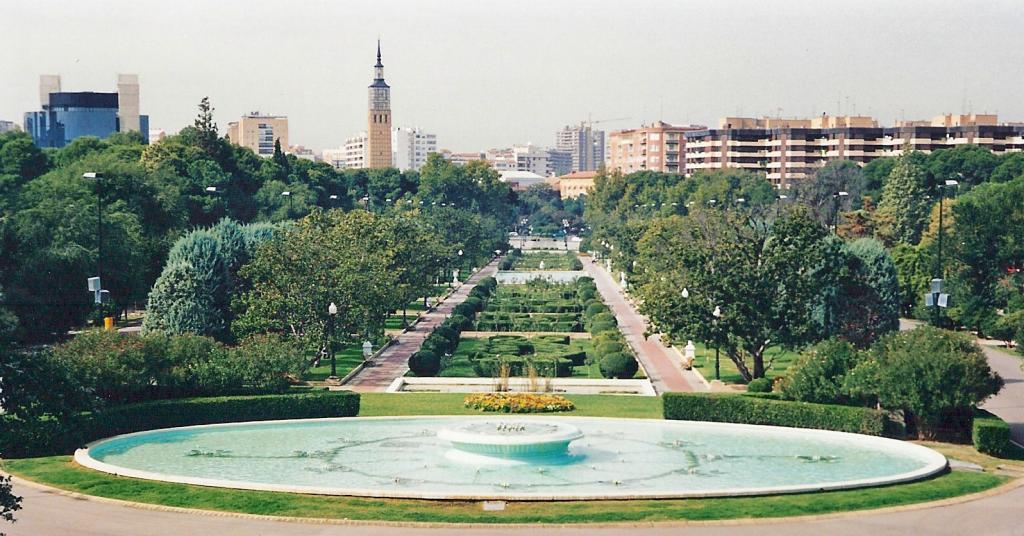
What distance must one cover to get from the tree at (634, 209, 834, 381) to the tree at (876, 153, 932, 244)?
4818 cm

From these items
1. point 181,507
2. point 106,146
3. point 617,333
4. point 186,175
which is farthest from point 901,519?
point 106,146

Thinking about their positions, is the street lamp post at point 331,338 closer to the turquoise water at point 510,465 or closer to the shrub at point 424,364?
the shrub at point 424,364

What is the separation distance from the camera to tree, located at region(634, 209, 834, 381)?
40812 mm

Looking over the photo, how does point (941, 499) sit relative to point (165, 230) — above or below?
below

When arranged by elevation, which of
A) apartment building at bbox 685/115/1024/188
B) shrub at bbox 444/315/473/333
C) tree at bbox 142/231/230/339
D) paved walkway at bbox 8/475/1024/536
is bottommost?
paved walkway at bbox 8/475/1024/536

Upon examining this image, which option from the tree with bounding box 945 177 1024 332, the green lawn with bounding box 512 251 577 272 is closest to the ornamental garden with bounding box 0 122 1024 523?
the tree with bounding box 945 177 1024 332

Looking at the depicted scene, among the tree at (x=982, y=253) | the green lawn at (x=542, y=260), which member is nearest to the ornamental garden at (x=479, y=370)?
the tree at (x=982, y=253)

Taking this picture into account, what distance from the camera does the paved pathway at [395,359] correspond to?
43125 mm

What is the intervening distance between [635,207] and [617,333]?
83.8m

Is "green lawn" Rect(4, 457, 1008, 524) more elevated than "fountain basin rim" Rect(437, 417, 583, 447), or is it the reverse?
"fountain basin rim" Rect(437, 417, 583, 447)

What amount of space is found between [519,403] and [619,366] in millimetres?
8153

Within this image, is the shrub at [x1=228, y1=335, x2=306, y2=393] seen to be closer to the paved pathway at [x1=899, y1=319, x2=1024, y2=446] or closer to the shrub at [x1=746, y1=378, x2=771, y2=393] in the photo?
the shrub at [x1=746, y1=378, x2=771, y2=393]

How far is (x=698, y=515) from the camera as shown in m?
24.1

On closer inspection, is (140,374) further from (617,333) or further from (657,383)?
(617,333)
